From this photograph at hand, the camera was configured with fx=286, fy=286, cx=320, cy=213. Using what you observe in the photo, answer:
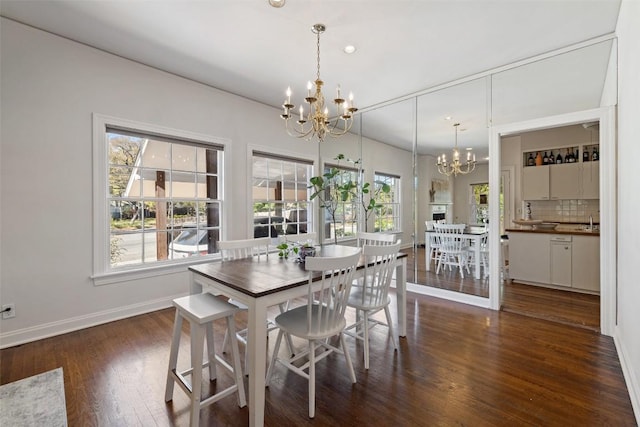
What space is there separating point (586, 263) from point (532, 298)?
0.94 m

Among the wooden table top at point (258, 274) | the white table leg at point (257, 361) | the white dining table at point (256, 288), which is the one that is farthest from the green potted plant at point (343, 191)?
the white table leg at point (257, 361)

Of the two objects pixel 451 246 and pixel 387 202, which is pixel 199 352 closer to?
pixel 451 246

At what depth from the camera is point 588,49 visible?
293cm

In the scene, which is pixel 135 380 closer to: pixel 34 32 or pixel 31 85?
pixel 31 85

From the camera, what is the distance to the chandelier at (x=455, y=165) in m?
3.79

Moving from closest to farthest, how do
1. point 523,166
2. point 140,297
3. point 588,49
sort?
point 588,49 → point 140,297 → point 523,166

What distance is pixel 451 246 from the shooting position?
416 centimetres

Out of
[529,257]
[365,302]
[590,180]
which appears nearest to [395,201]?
[529,257]

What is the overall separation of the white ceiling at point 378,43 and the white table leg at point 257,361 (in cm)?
241

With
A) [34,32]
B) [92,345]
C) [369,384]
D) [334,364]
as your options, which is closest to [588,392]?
[369,384]

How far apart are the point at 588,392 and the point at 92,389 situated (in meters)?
3.34

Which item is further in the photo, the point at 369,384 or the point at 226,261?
the point at 226,261

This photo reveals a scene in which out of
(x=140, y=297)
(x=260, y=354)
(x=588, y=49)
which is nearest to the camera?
(x=260, y=354)

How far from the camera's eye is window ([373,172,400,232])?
186 inches
